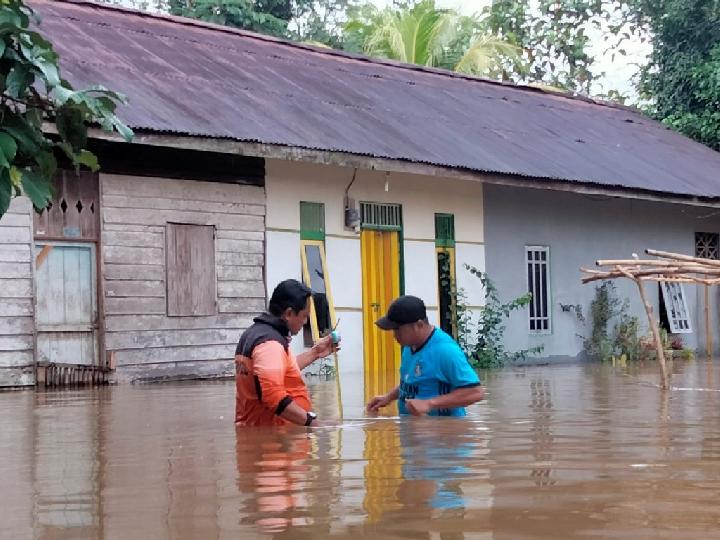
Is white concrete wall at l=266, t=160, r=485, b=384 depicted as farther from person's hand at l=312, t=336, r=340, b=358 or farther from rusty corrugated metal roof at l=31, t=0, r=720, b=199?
person's hand at l=312, t=336, r=340, b=358

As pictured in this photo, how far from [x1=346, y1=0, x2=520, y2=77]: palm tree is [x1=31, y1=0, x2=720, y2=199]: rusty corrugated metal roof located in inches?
155

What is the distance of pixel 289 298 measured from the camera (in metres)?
7.56

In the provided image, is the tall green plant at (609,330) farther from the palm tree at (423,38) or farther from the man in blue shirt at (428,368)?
the man in blue shirt at (428,368)

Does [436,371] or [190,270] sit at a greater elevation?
[190,270]

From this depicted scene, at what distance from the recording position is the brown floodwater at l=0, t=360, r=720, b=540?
4562 millimetres

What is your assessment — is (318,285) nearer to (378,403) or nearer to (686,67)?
(378,403)

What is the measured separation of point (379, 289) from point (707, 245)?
369 inches

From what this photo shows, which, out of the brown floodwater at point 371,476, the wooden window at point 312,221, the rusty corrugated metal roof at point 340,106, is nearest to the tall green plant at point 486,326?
the rusty corrugated metal roof at point 340,106

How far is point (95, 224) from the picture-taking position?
1522cm

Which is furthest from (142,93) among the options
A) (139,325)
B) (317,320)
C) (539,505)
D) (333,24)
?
(333,24)

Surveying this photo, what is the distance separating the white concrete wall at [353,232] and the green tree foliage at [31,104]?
34.2ft

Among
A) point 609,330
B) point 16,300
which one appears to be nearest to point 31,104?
point 16,300

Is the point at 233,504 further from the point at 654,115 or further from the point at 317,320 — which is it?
the point at 654,115

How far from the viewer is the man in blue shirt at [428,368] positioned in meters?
7.82
